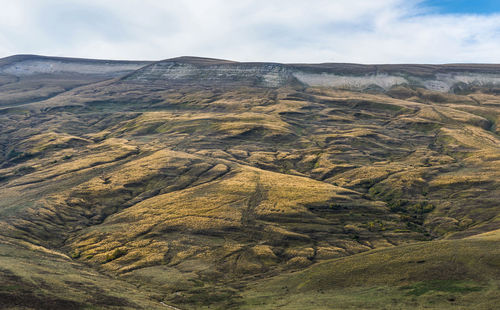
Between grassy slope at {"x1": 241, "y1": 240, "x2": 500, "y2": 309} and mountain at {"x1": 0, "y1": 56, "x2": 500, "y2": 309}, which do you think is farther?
mountain at {"x1": 0, "y1": 56, "x2": 500, "y2": 309}

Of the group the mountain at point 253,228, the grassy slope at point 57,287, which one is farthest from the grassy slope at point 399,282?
the grassy slope at point 57,287

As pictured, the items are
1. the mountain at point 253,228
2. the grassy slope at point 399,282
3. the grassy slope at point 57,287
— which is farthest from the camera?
the mountain at point 253,228

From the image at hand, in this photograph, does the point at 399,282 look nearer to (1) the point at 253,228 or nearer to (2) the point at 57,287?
(1) the point at 253,228

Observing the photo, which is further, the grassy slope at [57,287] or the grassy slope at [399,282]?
the grassy slope at [399,282]

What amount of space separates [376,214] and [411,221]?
10.5 m

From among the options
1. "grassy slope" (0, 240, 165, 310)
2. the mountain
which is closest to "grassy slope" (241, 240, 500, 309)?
the mountain

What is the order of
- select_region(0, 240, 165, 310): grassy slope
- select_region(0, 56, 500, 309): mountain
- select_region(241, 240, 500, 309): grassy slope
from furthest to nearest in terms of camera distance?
1. select_region(0, 56, 500, 309): mountain
2. select_region(241, 240, 500, 309): grassy slope
3. select_region(0, 240, 165, 310): grassy slope

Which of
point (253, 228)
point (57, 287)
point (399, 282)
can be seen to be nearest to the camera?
point (57, 287)

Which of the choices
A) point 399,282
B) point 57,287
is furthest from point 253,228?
point 57,287

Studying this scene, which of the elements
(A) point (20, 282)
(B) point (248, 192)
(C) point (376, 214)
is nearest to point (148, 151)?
(B) point (248, 192)

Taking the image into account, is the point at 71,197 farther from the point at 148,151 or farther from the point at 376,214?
the point at 376,214

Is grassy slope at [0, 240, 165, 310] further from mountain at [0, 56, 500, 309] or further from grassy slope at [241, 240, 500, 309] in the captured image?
grassy slope at [241, 240, 500, 309]

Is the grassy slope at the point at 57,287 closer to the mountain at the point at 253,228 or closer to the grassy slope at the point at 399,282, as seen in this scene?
the mountain at the point at 253,228

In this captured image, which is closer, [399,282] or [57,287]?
[57,287]
